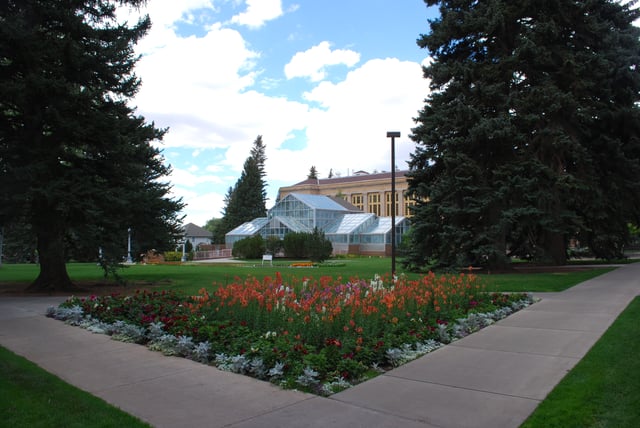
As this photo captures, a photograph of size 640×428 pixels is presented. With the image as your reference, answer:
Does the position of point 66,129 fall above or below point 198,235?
above

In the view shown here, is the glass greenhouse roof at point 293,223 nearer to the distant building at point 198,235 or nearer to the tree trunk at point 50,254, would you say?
the distant building at point 198,235

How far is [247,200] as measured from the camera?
78.9m

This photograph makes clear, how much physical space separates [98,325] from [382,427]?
21.9ft

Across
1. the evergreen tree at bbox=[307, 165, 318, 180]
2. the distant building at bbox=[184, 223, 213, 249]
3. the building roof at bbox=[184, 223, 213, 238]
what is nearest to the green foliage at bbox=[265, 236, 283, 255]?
the building roof at bbox=[184, 223, 213, 238]

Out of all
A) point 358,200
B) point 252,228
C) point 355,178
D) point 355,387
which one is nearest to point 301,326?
point 355,387

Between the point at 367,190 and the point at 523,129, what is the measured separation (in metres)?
76.5

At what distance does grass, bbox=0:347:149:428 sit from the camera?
422 cm

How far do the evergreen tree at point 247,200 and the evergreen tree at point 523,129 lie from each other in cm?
5621

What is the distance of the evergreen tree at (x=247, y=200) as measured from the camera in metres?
77.7

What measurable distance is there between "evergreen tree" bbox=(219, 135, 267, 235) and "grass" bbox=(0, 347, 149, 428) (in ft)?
236

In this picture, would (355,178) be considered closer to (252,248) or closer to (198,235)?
(198,235)

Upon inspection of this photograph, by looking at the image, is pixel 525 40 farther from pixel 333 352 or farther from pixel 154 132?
pixel 333 352

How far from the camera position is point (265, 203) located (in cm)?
8138

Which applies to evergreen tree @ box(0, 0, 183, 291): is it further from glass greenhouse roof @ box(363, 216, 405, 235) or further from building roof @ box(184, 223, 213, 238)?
building roof @ box(184, 223, 213, 238)
